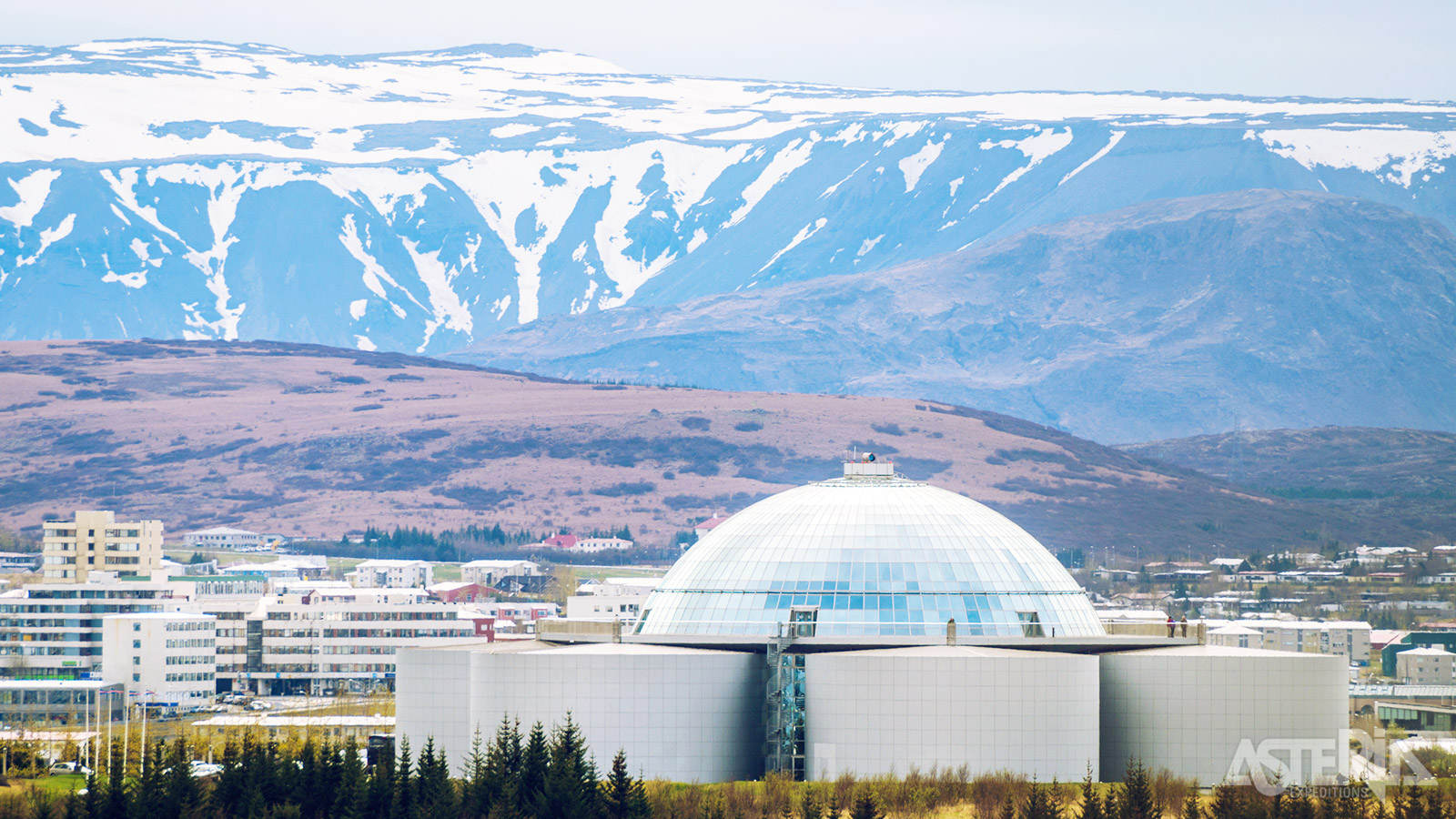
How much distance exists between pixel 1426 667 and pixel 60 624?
106 metres

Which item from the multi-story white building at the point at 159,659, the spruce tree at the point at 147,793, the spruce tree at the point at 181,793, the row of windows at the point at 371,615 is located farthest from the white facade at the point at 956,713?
the row of windows at the point at 371,615

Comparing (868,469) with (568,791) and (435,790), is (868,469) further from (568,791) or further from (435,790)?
(435,790)

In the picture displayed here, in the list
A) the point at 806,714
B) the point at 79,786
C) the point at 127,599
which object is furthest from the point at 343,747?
the point at 127,599

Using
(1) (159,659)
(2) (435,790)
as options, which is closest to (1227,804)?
(2) (435,790)

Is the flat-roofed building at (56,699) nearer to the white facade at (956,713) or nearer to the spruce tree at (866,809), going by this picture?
the white facade at (956,713)

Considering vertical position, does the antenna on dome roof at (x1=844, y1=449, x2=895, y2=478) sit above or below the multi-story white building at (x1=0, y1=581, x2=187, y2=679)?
above

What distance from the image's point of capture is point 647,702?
269 feet

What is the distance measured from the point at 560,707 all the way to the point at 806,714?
8.32m

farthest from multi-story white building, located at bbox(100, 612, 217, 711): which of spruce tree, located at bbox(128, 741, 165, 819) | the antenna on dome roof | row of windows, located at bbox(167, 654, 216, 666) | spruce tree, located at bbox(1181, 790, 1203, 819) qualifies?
spruce tree, located at bbox(1181, 790, 1203, 819)

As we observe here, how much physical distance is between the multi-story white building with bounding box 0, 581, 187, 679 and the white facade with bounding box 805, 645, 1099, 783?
Result: 356ft

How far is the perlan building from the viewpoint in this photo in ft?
261

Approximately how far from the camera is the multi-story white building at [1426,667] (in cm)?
19025

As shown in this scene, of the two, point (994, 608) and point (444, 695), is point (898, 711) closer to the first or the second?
point (994, 608)

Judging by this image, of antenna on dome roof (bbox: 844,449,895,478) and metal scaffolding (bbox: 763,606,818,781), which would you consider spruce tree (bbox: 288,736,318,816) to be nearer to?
metal scaffolding (bbox: 763,606,818,781)
